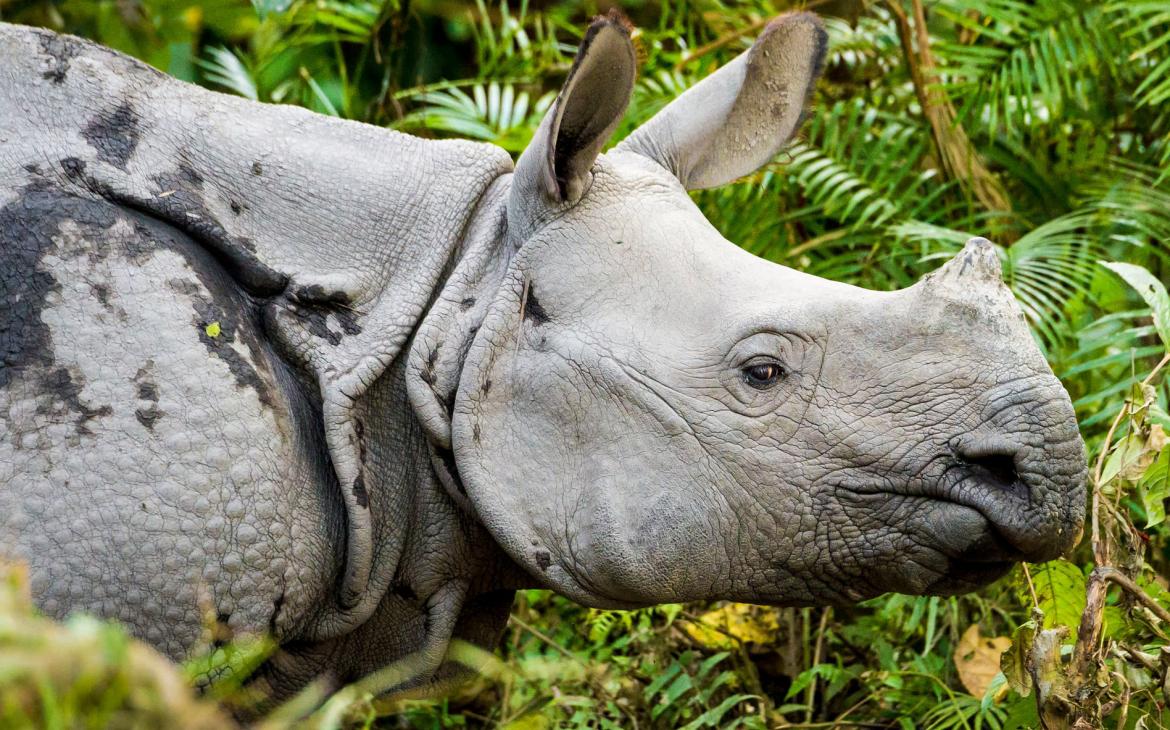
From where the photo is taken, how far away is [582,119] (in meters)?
3.57

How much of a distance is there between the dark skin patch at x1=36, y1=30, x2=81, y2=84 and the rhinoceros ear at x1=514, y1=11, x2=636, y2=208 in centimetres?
116

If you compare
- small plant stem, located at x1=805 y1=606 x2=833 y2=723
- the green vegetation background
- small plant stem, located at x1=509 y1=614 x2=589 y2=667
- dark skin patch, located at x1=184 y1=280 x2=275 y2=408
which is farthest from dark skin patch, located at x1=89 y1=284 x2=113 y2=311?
small plant stem, located at x1=805 y1=606 x2=833 y2=723

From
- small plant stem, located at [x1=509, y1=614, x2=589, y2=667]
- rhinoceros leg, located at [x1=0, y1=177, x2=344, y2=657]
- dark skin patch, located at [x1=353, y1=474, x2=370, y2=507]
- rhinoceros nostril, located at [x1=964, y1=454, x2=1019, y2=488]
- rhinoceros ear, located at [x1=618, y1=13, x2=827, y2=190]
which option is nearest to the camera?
rhinoceros leg, located at [x1=0, y1=177, x2=344, y2=657]

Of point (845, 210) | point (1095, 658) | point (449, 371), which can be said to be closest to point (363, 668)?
point (449, 371)

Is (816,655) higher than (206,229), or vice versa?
(206,229)

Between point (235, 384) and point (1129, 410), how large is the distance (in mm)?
2351

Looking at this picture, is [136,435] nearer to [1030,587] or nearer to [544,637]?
[544,637]

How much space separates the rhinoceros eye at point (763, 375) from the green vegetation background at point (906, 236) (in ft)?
2.91

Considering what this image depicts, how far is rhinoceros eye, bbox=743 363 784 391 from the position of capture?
3.36m

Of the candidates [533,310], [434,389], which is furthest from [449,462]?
[533,310]

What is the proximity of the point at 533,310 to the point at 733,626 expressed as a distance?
221cm

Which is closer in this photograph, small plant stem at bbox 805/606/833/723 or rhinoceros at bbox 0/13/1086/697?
rhinoceros at bbox 0/13/1086/697

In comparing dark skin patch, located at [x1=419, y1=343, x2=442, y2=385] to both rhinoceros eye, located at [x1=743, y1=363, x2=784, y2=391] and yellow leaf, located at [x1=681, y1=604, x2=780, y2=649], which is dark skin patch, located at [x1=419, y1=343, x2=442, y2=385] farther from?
yellow leaf, located at [x1=681, y1=604, x2=780, y2=649]

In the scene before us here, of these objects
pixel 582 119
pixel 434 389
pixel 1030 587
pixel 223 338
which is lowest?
pixel 1030 587
